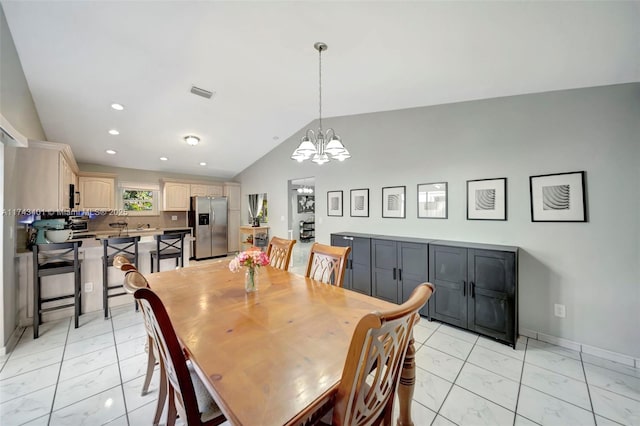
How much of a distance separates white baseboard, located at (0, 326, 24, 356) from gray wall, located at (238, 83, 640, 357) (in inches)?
175

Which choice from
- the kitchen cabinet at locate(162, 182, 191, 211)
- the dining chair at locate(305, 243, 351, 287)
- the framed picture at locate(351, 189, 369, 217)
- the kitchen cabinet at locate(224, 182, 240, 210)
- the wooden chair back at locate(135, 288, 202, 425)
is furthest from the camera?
the kitchen cabinet at locate(224, 182, 240, 210)

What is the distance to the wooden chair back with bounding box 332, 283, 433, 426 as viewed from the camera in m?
0.73

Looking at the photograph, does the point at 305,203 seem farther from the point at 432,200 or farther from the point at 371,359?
the point at 371,359

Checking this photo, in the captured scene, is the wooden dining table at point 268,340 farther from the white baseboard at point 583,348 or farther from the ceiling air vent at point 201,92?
the ceiling air vent at point 201,92

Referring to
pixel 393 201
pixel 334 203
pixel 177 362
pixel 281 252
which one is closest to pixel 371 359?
pixel 177 362

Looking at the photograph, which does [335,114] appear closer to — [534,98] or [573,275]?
[534,98]

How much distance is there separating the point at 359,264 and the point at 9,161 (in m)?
4.02

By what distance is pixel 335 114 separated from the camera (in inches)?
165

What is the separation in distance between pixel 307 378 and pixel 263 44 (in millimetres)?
2778

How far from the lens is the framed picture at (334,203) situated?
174 inches

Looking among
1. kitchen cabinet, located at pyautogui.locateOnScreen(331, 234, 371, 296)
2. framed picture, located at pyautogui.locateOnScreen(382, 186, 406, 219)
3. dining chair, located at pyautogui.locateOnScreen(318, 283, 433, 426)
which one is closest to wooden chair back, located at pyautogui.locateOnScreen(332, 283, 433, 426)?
dining chair, located at pyautogui.locateOnScreen(318, 283, 433, 426)

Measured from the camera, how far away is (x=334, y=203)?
4512 mm

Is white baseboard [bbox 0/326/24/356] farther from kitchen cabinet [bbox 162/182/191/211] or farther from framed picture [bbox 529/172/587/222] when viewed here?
framed picture [bbox 529/172/587/222]

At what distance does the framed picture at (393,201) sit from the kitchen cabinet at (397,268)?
570 millimetres
